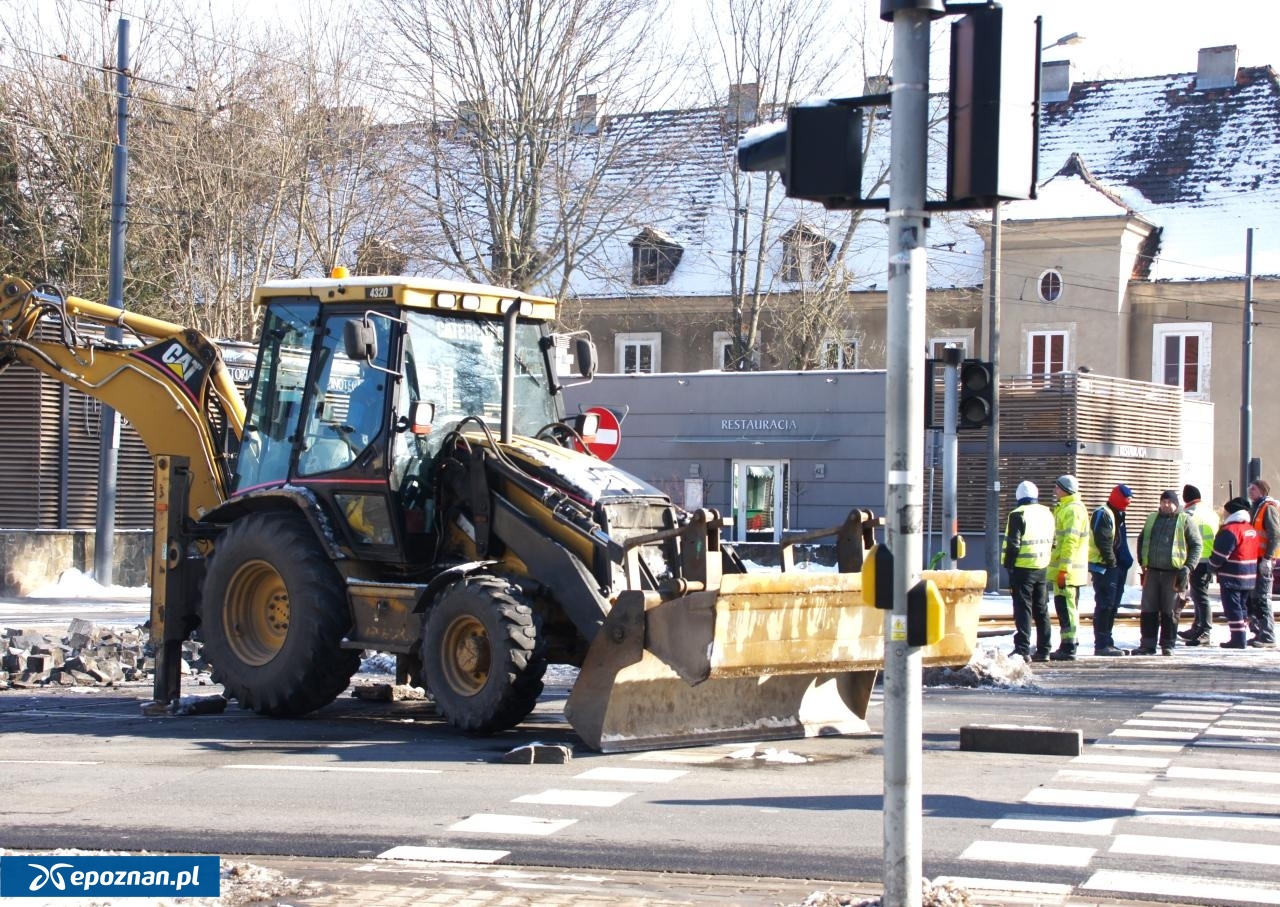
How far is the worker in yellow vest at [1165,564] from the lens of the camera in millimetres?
18875

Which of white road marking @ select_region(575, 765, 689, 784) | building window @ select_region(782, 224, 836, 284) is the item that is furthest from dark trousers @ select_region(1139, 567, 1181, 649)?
building window @ select_region(782, 224, 836, 284)

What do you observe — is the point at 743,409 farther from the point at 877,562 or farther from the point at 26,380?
the point at 877,562

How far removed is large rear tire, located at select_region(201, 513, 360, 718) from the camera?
1191 centimetres

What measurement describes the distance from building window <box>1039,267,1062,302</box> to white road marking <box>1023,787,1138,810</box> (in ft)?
117

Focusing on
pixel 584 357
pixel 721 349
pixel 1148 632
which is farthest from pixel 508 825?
pixel 721 349

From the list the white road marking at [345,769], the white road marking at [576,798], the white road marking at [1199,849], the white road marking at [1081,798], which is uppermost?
the white road marking at [1199,849]

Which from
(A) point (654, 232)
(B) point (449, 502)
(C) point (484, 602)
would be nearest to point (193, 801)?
(C) point (484, 602)

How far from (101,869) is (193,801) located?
2.79 m

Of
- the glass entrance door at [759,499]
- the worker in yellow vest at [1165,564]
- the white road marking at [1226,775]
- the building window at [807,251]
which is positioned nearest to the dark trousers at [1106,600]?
the worker in yellow vest at [1165,564]

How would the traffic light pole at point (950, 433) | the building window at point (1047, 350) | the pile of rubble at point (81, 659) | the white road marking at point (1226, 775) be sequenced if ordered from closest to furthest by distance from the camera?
the white road marking at point (1226, 775)
the pile of rubble at point (81, 659)
the traffic light pole at point (950, 433)
the building window at point (1047, 350)

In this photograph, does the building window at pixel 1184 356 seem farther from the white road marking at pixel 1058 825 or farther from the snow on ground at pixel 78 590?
the white road marking at pixel 1058 825

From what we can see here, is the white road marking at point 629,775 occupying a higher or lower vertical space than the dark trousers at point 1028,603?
lower

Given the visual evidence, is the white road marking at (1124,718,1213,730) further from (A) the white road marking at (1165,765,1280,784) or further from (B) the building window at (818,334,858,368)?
(B) the building window at (818,334,858,368)

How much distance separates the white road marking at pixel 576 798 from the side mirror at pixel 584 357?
420 centimetres
